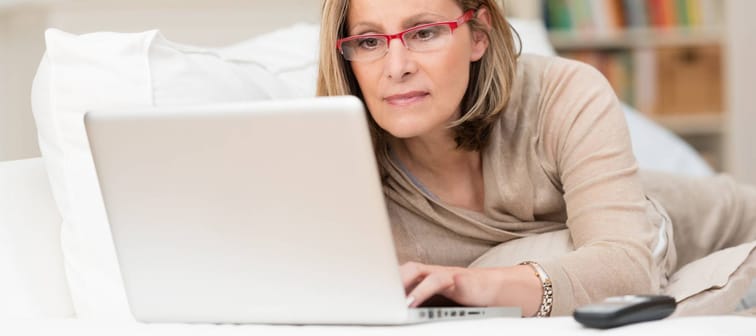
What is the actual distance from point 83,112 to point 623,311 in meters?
0.69

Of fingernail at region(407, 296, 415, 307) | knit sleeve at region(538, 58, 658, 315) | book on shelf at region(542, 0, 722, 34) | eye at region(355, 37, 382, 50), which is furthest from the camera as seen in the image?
book on shelf at region(542, 0, 722, 34)

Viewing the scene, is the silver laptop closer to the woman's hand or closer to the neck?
the woman's hand

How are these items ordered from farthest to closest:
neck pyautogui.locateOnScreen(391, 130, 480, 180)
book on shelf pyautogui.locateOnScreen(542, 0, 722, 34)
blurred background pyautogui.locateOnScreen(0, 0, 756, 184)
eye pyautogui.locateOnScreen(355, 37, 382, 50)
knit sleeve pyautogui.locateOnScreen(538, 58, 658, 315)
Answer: book on shelf pyautogui.locateOnScreen(542, 0, 722, 34) → blurred background pyautogui.locateOnScreen(0, 0, 756, 184) → neck pyautogui.locateOnScreen(391, 130, 480, 180) → eye pyautogui.locateOnScreen(355, 37, 382, 50) → knit sleeve pyautogui.locateOnScreen(538, 58, 658, 315)

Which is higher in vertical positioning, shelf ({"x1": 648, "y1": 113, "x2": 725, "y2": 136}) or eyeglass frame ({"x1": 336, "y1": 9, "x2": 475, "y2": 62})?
eyeglass frame ({"x1": 336, "y1": 9, "x2": 475, "y2": 62})

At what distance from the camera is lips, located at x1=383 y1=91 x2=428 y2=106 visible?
1225 millimetres

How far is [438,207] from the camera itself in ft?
4.46

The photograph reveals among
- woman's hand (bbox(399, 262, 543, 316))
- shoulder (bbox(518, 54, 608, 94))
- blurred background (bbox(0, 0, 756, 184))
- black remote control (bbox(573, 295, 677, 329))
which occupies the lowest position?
blurred background (bbox(0, 0, 756, 184))

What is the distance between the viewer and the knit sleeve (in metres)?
1.14

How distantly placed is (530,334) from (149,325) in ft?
1.21

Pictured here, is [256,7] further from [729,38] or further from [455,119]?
[729,38]

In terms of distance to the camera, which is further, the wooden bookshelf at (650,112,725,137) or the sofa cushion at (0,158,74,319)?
the wooden bookshelf at (650,112,725,137)

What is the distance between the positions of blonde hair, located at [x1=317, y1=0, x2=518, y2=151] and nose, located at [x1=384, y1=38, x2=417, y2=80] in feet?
0.36

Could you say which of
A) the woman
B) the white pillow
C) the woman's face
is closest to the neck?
the woman

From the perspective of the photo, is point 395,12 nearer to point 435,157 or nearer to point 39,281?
point 435,157
